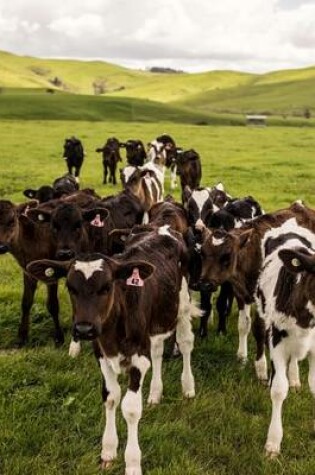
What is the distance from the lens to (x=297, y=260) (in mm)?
5422

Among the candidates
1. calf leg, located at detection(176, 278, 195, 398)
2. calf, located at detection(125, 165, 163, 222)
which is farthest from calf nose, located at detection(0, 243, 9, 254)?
calf, located at detection(125, 165, 163, 222)

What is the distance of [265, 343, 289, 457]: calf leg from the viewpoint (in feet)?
18.5

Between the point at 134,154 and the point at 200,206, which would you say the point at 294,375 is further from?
the point at 134,154

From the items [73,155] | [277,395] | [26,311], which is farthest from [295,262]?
[73,155]

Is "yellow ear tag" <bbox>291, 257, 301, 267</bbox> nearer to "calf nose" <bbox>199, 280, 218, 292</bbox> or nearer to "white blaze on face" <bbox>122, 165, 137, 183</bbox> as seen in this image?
"calf nose" <bbox>199, 280, 218, 292</bbox>

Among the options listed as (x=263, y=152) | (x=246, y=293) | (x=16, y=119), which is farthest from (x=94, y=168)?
(x=16, y=119)

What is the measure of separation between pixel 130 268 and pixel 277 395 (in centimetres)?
190

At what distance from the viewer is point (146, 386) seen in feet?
22.5

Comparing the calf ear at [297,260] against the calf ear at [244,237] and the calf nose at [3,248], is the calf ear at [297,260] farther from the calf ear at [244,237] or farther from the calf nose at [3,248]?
the calf nose at [3,248]

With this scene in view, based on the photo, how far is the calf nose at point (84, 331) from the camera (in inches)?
185

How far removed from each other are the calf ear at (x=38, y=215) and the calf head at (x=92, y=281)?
289cm

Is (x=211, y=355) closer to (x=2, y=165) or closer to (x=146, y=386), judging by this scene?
(x=146, y=386)

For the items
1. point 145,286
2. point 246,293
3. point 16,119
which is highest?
point 145,286

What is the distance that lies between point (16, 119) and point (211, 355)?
56389mm
